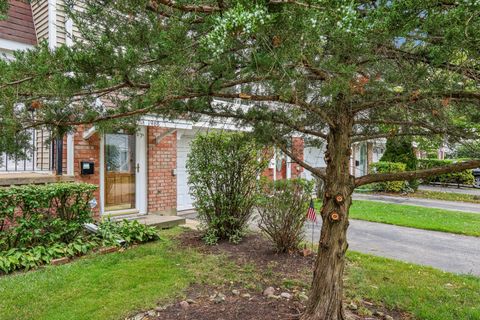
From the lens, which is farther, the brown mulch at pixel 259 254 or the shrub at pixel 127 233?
the shrub at pixel 127 233

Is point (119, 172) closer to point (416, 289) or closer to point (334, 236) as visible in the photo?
point (334, 236)

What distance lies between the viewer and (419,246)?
239 inches

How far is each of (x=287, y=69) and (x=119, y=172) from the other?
21.6 feet

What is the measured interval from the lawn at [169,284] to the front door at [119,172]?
2.65 m

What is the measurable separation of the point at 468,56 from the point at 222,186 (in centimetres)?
437

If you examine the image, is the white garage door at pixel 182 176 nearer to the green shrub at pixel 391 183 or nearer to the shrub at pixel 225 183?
the shrub at pixel 225 183

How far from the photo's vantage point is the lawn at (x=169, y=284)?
3.35 metres

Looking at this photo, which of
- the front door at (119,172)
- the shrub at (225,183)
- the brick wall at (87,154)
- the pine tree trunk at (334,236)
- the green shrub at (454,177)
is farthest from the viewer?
the green shrub at (454,177)

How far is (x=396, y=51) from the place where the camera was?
2506 mm

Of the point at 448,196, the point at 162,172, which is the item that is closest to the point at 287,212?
the point at 162,172

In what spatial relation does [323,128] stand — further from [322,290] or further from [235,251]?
[235,251]

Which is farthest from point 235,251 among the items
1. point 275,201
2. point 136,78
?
point 136,78

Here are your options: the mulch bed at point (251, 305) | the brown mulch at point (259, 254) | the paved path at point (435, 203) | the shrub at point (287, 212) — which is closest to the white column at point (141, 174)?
the brown mulch at point (259, 254)

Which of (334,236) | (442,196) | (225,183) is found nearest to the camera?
(334,236)
